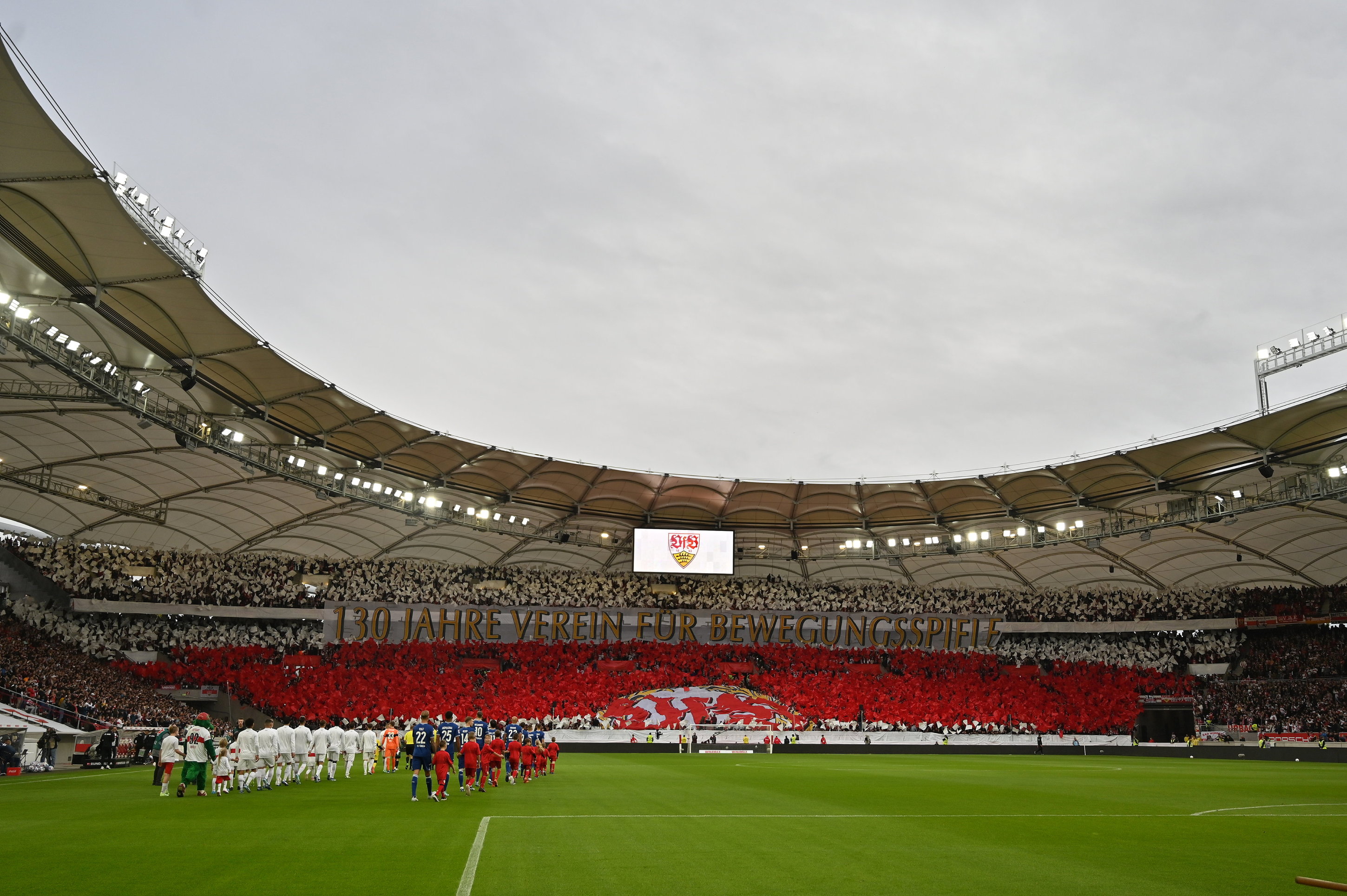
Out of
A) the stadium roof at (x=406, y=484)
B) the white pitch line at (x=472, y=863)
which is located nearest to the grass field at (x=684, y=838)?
the white pitch line at (x=472, y=863)

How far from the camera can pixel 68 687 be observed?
3697 centimetres

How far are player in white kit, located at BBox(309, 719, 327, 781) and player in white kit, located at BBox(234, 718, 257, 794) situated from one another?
262cm

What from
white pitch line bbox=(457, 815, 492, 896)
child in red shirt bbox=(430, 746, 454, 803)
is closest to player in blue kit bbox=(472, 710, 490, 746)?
child in red shirt bbox=(430, 746, 454, 803)

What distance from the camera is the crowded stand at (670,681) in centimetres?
4712

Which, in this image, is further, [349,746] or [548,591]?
[548,591]

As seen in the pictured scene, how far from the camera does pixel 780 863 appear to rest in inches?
409

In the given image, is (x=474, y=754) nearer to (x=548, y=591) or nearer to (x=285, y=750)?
(x=285, y=750)

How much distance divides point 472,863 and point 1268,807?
1573cm

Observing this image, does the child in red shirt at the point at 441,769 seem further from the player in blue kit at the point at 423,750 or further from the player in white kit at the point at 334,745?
the player in white kit at the point at 334,745

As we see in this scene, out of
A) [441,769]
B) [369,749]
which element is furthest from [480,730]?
[369,749]

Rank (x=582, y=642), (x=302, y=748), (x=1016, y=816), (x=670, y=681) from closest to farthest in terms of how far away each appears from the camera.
→ (x=1016, y=816) < (x=302, y=748) < (x=670, y=681) < (x=582, y=642)

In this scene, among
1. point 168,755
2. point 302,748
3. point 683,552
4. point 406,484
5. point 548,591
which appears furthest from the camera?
point 548,591

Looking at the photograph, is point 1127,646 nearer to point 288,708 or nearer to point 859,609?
point 859,609

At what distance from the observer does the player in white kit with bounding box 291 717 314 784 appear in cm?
2136
